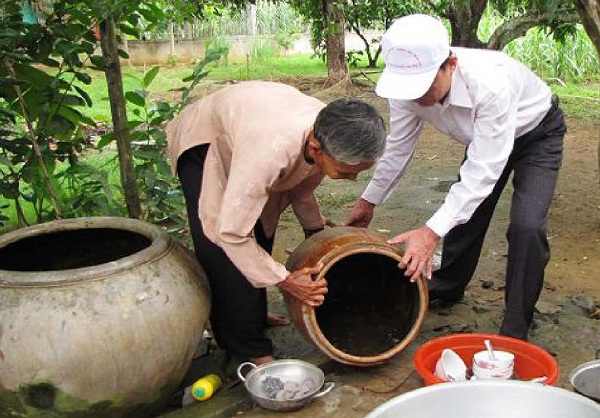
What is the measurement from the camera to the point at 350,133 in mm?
2266

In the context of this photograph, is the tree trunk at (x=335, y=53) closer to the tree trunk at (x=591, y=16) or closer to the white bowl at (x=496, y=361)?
the tree trunk at (x=591, y=16)

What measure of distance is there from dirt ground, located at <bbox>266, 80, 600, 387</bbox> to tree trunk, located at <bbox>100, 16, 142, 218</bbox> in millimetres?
1032

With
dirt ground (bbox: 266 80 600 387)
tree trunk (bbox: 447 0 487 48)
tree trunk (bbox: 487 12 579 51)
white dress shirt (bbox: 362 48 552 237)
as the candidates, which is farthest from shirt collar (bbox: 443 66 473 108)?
tree trunk (bbox: 447 0 487 48)

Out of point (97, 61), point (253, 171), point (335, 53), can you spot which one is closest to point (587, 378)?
point (253, 171)

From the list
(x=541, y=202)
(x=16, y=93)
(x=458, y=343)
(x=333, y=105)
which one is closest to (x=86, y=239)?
(x=16, y=93)

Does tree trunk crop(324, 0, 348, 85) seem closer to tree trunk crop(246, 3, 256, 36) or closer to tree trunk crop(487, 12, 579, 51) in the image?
tree trunk crop(487, 12, 579, 51)

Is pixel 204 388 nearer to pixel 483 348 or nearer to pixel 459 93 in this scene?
pixel 483 348

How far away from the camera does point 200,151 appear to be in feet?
9.13

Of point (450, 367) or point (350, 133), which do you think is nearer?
point (350, 133)

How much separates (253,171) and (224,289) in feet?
2.30

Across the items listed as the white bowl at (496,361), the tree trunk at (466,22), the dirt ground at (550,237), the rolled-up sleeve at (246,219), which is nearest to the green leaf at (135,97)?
the dirt ground at (550,237)

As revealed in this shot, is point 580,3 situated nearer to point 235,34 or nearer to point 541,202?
point 541,202

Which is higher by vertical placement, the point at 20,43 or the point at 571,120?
the point at 20,43

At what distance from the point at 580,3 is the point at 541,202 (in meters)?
1.75
